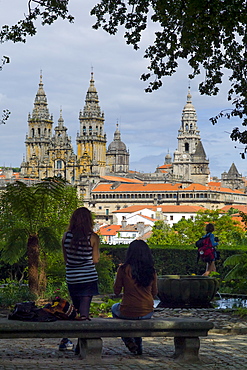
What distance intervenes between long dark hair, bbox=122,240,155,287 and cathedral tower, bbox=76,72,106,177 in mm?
127419

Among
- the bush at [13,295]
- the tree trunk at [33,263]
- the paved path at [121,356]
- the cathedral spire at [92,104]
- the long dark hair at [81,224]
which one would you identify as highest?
the cathedral spire at [92,104]

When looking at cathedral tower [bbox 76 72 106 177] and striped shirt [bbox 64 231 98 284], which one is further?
cathedral tower [bbox 76 72 106 177]

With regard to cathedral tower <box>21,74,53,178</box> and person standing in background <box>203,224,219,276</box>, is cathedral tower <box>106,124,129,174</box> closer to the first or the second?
cathedral tower <box>21,74,53,178</box>

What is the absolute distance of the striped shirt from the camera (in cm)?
777

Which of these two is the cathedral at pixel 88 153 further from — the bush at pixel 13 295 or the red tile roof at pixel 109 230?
the bush at pixel 13 295

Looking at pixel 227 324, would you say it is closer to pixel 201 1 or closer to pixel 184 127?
pixel 201 1

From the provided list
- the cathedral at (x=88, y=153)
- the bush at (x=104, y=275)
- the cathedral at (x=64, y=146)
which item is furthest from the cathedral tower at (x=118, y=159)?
the bush at (x=104, y=275)

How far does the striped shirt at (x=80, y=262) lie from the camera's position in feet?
25.5

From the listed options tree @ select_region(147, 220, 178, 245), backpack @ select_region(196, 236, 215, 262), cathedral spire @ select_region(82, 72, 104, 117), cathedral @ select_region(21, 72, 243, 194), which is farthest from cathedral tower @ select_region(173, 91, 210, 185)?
backpack @ select_region(196, 236, 215, 262)

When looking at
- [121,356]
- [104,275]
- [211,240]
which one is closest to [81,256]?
[121,356]

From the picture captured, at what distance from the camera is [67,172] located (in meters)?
133

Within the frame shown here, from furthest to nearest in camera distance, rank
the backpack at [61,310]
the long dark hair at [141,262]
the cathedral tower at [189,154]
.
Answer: the cathedral tower at [189,154] < the long dark hair at [141,262] < the backpack at [61,310]

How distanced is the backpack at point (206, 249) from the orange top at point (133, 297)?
6.86m

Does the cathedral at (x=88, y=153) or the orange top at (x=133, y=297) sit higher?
the cathedral at (x=88, y=153)
